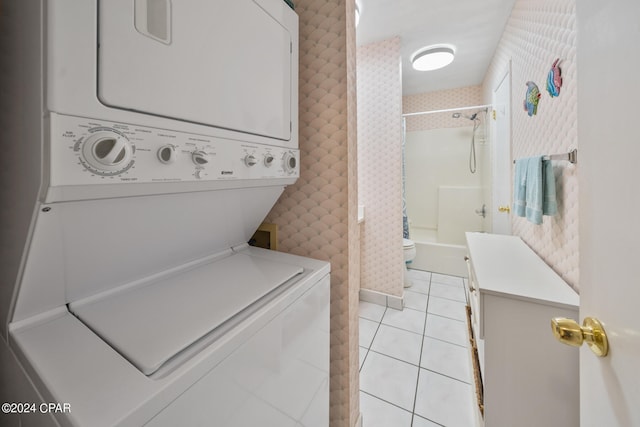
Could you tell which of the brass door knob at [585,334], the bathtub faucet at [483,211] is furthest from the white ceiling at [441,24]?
the brass door knob at [585,334]

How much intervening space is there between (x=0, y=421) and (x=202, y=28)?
1.18 metres

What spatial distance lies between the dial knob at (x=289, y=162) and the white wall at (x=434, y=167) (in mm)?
3925

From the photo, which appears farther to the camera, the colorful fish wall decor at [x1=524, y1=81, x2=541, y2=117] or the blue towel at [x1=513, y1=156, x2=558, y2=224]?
the colorful fish wall decor at [x1=524, y1=81, x2=541, y2=117]

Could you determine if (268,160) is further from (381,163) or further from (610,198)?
(381,163)

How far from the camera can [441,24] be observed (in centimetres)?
249

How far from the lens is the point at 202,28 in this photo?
27.5 inches

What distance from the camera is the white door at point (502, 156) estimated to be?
2.49 meters

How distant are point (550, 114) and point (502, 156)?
1274 millimetres

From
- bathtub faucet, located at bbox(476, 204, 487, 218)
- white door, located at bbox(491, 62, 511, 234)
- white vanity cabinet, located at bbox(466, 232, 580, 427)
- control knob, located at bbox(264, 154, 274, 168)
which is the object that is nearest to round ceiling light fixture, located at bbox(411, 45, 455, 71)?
white door, located at bbox(491, 62, 511, 234)

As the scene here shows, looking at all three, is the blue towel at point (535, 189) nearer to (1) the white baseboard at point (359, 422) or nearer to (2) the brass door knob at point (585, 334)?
(2) the brass door knob at point (585, 334)

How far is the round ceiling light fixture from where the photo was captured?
2.91 m

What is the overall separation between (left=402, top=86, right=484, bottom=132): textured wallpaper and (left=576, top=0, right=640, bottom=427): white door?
4.04 meters

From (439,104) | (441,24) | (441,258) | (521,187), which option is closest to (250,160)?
(521,187)

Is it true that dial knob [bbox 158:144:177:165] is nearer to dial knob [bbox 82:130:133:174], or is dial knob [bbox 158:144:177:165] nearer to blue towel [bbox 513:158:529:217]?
dial knob [bbox 82:130:133:174]
